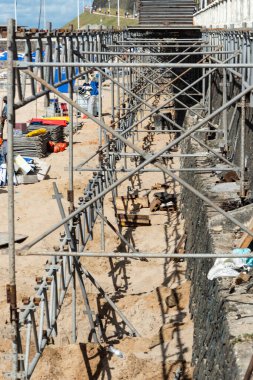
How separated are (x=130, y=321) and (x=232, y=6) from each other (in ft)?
51.3

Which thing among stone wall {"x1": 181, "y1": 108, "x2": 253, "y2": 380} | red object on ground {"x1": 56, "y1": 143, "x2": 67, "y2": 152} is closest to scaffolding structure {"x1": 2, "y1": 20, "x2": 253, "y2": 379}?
stone wall {"x1": 181, "y1": 108, "x2": 253, "y2": 380}

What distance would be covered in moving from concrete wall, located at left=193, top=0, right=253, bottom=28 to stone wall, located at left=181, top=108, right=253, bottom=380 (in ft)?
21.8

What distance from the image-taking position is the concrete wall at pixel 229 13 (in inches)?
902

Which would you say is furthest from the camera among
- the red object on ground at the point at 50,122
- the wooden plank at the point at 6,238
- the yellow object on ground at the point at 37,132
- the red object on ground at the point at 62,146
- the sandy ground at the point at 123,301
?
the red object on ground at the point at 50,122

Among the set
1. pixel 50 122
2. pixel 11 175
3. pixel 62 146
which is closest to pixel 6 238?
pixel 11 175

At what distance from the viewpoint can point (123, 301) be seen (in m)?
16.8

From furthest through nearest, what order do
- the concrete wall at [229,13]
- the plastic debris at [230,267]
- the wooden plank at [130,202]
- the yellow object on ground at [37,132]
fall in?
the yellow object on ground at [37,132], the wooden plank at [130,202], the concrete wall at [229,13], the plastic debris at [230,267]

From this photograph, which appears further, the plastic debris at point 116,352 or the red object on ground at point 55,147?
the red object on ground at point 55,147

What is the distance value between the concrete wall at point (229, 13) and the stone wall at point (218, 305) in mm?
6648

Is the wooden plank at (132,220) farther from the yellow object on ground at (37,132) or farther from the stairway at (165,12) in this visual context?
the yellow object on ground at (37,132)

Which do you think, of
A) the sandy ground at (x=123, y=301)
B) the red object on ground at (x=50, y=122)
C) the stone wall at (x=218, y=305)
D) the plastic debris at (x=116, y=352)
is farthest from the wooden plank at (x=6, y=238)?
the red object on ground at (x=50, y=122)

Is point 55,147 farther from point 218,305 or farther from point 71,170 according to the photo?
point 218,305

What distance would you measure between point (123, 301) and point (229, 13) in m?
15.5

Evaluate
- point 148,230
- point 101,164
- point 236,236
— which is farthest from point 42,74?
point 148,230
